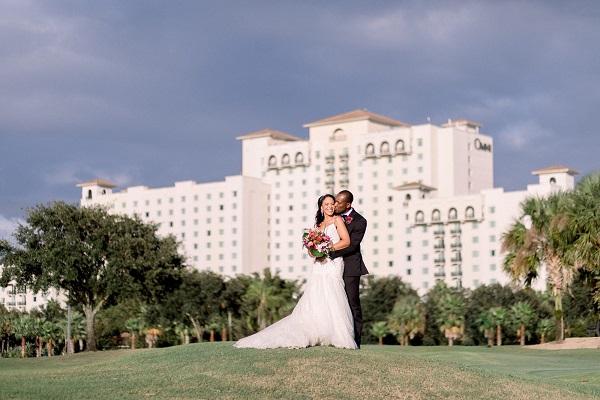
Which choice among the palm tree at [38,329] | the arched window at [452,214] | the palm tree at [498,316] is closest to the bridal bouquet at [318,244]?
the palm tree at [498,316]

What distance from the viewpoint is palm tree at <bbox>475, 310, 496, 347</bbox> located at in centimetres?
9394

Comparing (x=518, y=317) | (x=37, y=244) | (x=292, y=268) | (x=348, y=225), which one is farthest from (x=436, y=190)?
(x=348, y=225)

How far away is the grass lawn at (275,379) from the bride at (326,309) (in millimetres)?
392

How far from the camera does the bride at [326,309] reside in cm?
1953

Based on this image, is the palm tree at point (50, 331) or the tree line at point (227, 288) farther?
the palm tree at point (50, 331)

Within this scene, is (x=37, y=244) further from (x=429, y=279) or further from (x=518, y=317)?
(x=429, y=279)

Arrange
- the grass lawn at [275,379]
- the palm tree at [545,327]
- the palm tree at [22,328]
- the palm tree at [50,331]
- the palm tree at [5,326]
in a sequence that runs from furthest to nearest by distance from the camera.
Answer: the palm tree at [5,326] < the palm tree at [50,331] < the palm tree at [22,328] < the palm tree at [545,327] < the grass lawn at [275,379]

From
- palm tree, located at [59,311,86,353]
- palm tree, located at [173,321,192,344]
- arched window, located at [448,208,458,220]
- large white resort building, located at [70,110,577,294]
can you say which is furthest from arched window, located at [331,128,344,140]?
palm tree, located at [59,311,86,353]

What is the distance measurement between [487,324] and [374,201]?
90.4 metres

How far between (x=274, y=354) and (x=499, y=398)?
4.32 m

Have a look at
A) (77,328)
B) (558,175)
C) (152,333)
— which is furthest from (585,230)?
(558,175)

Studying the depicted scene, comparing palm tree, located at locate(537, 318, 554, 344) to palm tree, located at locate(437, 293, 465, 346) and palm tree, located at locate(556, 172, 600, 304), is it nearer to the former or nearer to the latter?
palm tree, located at locate(437, 293, 465, 346)

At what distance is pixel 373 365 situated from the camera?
1872 centimetres

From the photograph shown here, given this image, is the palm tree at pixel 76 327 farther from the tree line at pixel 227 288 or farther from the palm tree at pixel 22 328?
the palm tree at pixel 22 328
